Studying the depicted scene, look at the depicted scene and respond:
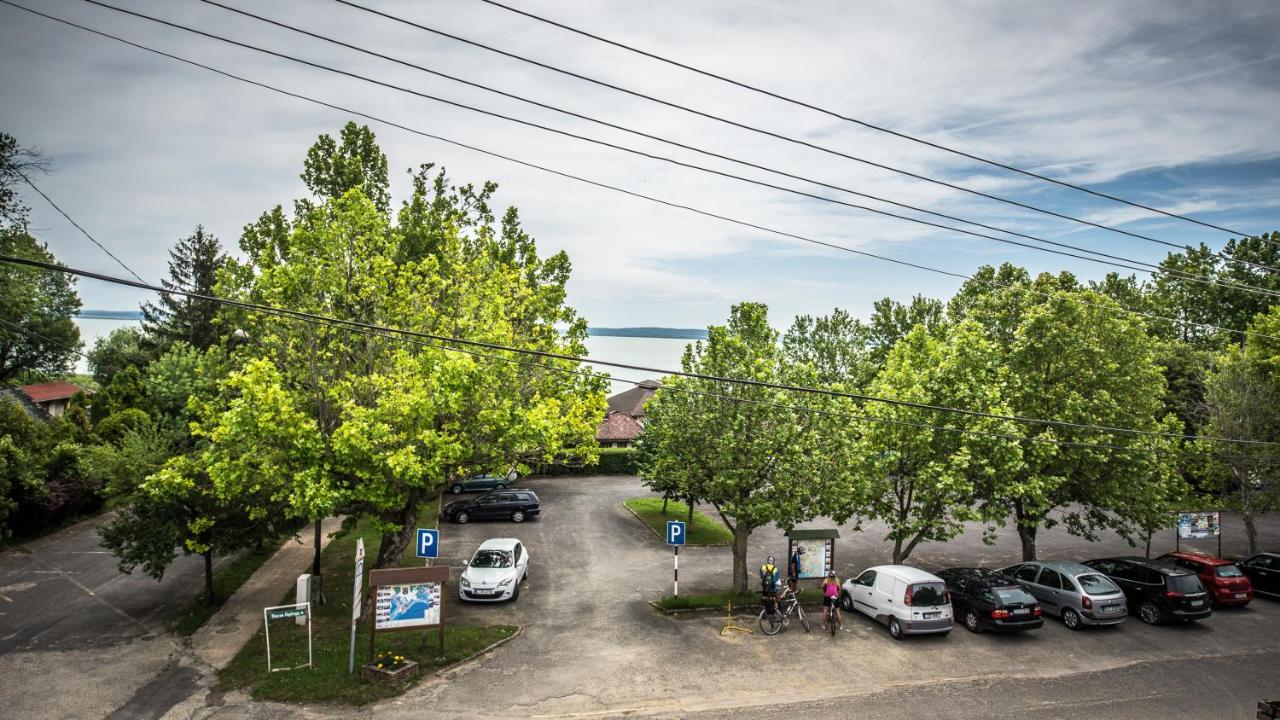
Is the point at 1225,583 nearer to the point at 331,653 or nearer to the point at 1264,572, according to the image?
the point at 1264,572

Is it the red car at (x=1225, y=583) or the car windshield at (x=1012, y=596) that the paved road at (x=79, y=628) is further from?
the red car at (x=1225, y=583)

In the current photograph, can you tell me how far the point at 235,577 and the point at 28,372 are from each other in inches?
1523

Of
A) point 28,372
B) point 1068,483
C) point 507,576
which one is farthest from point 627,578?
point 28,372

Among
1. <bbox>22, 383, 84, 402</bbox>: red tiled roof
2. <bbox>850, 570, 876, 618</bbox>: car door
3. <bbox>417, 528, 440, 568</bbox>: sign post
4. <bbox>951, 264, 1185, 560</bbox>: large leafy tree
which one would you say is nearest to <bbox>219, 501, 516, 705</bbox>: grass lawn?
<bbox>417, 528, 440, 568</bbox>: sign post

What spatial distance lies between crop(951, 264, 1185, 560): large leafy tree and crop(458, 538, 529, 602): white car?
1390 centimetres

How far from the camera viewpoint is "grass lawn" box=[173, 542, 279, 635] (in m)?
17.6

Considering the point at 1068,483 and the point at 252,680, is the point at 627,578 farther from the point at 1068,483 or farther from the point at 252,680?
the point at 1068,483

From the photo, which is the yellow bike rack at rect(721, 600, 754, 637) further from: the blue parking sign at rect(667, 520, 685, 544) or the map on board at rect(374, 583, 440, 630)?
the map on board at rect(374, 583, 440, 630)

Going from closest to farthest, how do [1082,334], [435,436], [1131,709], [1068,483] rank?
[1131,709] < [435,436] < [1068,483] < [1082,334]

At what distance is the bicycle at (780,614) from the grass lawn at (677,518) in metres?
9.38

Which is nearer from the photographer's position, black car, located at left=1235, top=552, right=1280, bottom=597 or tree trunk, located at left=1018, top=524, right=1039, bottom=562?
black car, located at left=1235, top=552, right=1280, bottom=597

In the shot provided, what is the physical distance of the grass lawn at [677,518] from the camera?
92.3 ft

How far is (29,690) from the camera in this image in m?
13.6

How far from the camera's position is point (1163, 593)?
59.9 feet
